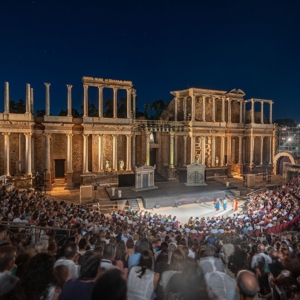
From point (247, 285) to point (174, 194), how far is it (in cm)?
2156

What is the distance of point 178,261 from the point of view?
15.3 feet

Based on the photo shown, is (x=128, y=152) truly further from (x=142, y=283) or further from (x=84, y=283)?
(x=84, y=283)

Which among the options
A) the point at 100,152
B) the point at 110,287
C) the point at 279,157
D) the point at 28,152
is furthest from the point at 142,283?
the point at 279,157

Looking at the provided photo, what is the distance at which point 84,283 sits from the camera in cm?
311

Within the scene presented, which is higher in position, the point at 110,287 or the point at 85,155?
the point at 85,155

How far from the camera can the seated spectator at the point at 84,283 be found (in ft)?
9.70

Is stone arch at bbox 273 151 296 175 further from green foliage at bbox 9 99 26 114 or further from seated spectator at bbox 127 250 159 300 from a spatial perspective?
green foliage at bbox 9 99 26 114

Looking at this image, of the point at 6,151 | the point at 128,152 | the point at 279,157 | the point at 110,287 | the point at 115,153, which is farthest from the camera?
the point at 279,157

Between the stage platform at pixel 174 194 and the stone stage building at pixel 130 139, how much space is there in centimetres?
494

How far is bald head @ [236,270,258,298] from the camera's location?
3.39 meters

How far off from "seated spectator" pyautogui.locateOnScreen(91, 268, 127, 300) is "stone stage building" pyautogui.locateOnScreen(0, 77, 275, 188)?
27046 millimetres

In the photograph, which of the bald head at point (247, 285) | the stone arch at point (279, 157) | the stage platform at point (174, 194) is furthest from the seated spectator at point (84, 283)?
the stone arch at point (279, 157)

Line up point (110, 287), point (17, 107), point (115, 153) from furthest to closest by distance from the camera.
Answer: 1. point (17, 107)
2. point (115, 153)
3. point (110, 287)

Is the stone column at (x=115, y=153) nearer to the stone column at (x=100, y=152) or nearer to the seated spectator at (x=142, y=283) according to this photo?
the stone column at (x=100, y=152)
